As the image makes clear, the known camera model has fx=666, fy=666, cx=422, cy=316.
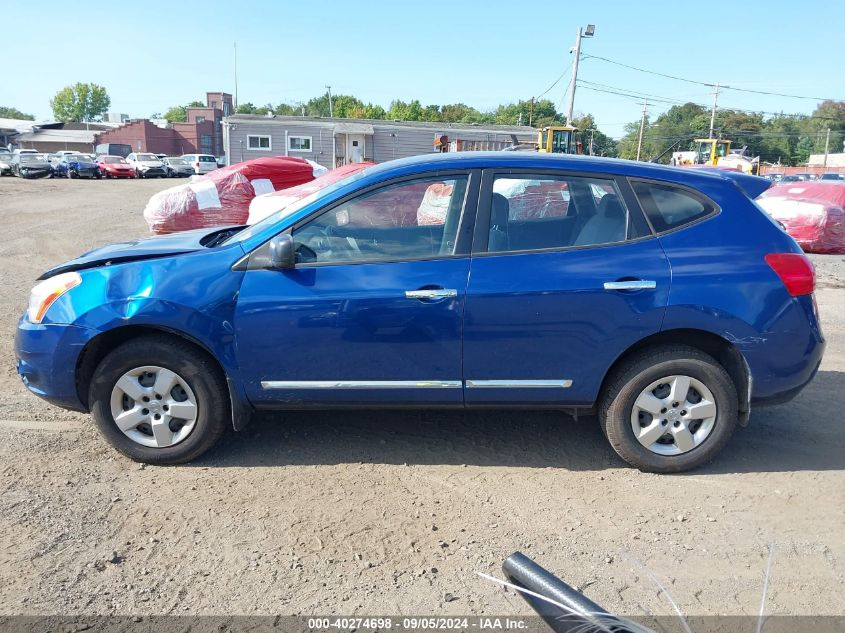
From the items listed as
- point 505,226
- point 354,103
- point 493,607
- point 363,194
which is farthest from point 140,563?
point 354,103

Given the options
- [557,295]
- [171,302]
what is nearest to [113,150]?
[171,302]

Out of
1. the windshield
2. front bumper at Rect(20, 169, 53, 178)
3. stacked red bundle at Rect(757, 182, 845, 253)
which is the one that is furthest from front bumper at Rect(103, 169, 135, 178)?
the windshield

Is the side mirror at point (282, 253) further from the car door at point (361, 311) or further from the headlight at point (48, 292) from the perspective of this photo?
the headlight at point (48, 292)

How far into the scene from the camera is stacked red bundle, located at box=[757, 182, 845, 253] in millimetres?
13133

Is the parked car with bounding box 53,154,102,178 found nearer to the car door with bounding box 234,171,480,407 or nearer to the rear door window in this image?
the car door with bounding box 234,171,480,407

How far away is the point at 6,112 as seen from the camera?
502 ft

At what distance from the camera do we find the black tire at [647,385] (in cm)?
384

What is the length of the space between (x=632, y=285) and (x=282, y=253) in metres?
1.97

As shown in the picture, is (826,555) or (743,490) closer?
(826,555)

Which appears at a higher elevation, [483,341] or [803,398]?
[483,341]

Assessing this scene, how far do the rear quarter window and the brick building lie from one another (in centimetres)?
7342

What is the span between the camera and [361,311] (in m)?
3.74

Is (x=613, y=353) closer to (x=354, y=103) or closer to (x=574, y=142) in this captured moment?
(x=574, y=142)

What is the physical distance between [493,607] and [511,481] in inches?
44.0
